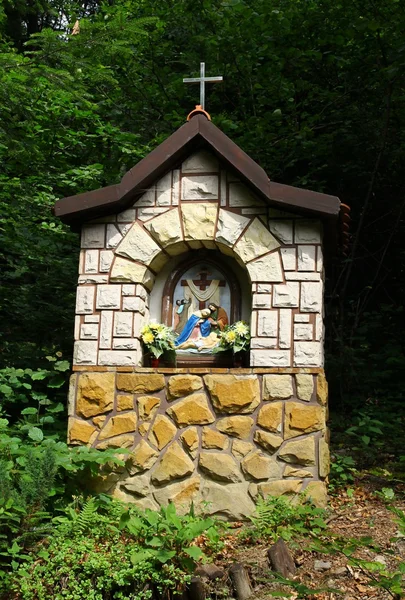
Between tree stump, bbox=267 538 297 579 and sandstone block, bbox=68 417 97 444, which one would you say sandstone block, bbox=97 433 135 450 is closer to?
sandstone block, bbox=68 417 97 444

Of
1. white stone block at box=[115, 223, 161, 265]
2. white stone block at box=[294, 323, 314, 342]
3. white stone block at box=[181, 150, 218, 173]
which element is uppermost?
white stone block at box=[181, 150, 218, 173]

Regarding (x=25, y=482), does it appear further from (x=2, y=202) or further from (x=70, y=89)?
(x=2, y=202)

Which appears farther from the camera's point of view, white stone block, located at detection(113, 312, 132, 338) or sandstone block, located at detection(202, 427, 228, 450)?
white stone block, located at detection(113, 312, 132, 338)

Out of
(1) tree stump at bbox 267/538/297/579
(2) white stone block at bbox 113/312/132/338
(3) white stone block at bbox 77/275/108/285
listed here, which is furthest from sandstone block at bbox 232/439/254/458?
(3) white stone block at bbox 77/275/108/285

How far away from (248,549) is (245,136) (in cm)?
586

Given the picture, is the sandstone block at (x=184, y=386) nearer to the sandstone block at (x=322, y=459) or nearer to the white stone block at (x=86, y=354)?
the white stone block at (x=86, y=354)

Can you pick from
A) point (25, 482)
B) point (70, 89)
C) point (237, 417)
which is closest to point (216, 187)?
point (70, 89)

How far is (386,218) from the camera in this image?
32.4 ft

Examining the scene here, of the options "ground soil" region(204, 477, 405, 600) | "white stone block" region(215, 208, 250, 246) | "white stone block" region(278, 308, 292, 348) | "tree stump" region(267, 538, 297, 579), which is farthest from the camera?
"white stone block" region(215, 208, 250, 246)

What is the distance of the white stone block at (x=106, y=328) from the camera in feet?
17.9

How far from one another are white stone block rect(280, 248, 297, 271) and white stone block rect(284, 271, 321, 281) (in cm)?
4

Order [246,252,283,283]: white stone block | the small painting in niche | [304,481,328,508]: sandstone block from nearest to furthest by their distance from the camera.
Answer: [304,481,328,508]: sandstone block < [246,252,283,283]: white stone block < the small painting in niche

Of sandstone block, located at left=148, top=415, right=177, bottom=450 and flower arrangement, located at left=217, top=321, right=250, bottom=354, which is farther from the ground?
flower arrangement, located at left=217, top=321, right=250, bottom=354

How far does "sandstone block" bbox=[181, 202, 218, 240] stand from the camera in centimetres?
553
